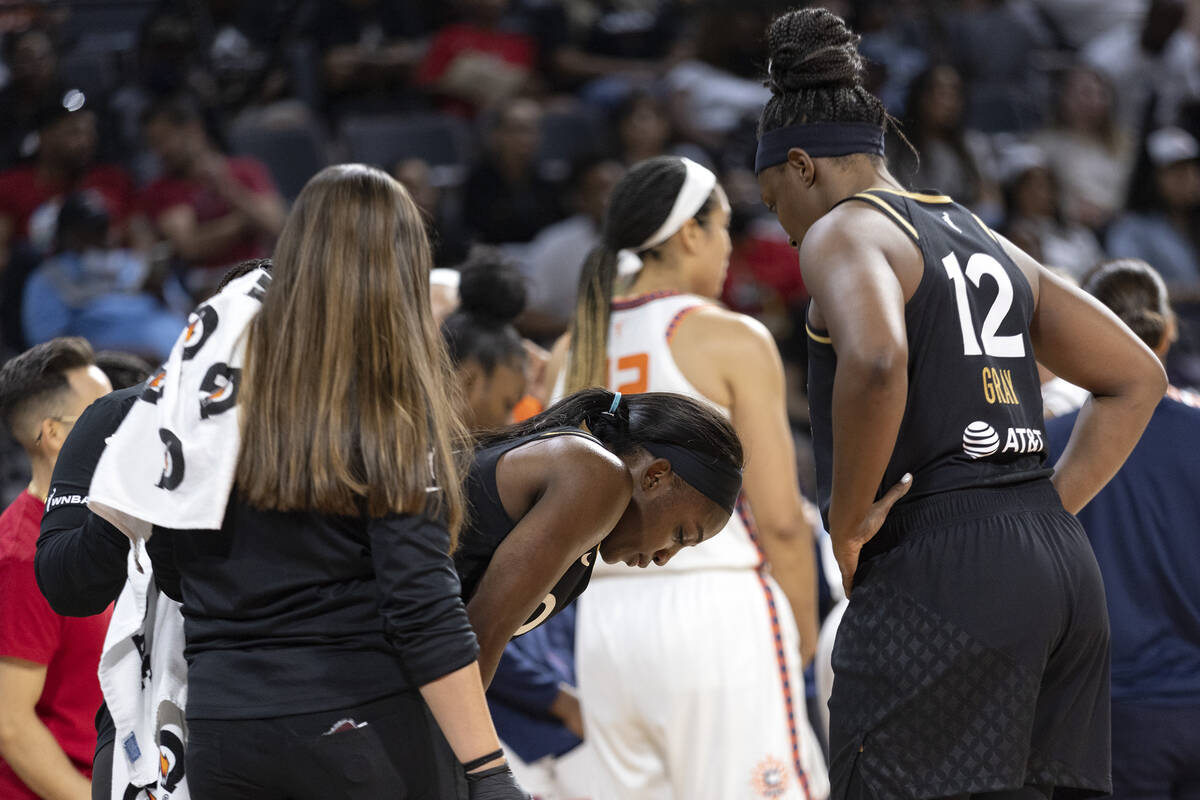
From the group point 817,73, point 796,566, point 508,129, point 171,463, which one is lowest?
point 796,566

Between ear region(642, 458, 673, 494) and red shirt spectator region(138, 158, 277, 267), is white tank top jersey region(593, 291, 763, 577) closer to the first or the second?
ear region(642, 458, 673, 494)

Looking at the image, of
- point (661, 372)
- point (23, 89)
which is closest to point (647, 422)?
point (661, 372)

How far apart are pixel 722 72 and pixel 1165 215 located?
2936 millimetres

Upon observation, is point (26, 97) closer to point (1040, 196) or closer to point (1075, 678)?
point (1040, 196)

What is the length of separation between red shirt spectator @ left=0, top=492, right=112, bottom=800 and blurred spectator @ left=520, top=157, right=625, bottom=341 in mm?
3963

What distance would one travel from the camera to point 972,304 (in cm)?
240

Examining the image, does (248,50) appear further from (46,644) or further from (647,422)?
(647,422)

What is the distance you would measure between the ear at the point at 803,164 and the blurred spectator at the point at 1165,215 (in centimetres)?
639

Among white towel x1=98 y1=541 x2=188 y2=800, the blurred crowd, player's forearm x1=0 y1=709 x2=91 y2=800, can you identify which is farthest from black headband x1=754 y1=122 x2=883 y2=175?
the blurred crowd

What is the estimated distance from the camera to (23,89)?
716 centimetres

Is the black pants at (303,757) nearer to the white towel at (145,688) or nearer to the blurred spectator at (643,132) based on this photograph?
the white towel at (145,688)

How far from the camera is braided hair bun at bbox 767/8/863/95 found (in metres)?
2.52

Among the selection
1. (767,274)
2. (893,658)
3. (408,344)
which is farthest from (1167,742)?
(767,274)

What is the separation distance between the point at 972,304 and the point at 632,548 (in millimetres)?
761
